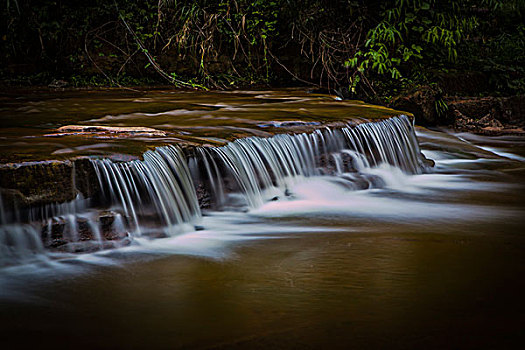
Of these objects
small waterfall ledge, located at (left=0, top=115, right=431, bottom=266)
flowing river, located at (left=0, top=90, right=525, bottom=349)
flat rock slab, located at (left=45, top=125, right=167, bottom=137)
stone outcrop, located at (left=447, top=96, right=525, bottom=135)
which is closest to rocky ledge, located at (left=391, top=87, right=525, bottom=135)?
stone outcrop, located at (left=447, top=96, right=525, bottom=135)

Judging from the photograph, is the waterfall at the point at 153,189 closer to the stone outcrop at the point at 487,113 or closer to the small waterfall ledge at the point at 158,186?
the small waterfall ledge at the point at 158,186

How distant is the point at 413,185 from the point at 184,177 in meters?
2.54

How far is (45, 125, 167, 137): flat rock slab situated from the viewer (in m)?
4.61

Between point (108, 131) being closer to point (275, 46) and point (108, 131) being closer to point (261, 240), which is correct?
point (261, 240)

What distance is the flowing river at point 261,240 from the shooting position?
266cm

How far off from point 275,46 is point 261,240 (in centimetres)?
687

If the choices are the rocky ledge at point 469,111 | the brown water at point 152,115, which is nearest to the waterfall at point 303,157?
the brown water at point 152,115

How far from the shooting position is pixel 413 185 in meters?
6.00

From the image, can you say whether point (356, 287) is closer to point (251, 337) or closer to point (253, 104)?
point (251, 337)

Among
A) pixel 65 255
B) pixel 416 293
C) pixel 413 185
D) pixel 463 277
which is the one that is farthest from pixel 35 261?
pixel 413 185

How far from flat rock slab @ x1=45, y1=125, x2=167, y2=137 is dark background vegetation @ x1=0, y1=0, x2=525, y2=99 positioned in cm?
453

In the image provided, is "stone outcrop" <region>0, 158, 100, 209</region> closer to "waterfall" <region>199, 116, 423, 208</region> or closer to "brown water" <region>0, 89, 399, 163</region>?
"brown water" <region>0, 89, 399, 163</region>

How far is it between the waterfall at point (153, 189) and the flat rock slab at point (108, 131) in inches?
17.1

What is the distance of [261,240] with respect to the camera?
4023mm
